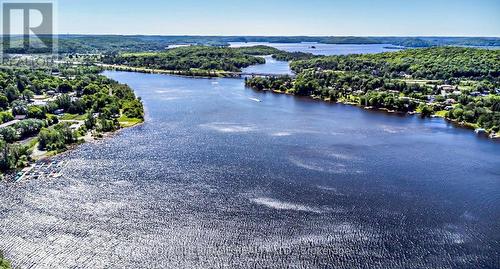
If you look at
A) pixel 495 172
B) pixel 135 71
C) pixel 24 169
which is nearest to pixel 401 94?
pixel 495 172

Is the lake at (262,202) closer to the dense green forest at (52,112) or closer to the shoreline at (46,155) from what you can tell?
the shoreline at (46,155)

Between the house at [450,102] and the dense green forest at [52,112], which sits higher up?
the house at [450,102]

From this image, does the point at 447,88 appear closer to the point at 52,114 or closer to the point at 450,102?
the point at 450,102

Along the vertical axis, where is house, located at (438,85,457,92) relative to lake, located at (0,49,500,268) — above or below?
above

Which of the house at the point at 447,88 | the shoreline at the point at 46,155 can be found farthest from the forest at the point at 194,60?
the shoreline at the point at 46,155

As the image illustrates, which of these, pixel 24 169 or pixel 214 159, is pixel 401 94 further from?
pixel 24 169

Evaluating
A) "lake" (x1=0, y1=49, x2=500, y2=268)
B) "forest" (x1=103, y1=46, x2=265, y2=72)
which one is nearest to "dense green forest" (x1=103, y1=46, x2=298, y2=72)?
"forest" (x1=103, y1=46, x2=265, y2=72)

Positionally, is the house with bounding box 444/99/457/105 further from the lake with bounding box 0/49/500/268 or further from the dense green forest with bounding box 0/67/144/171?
the dense green forest with bounding box 0/67/144/171
